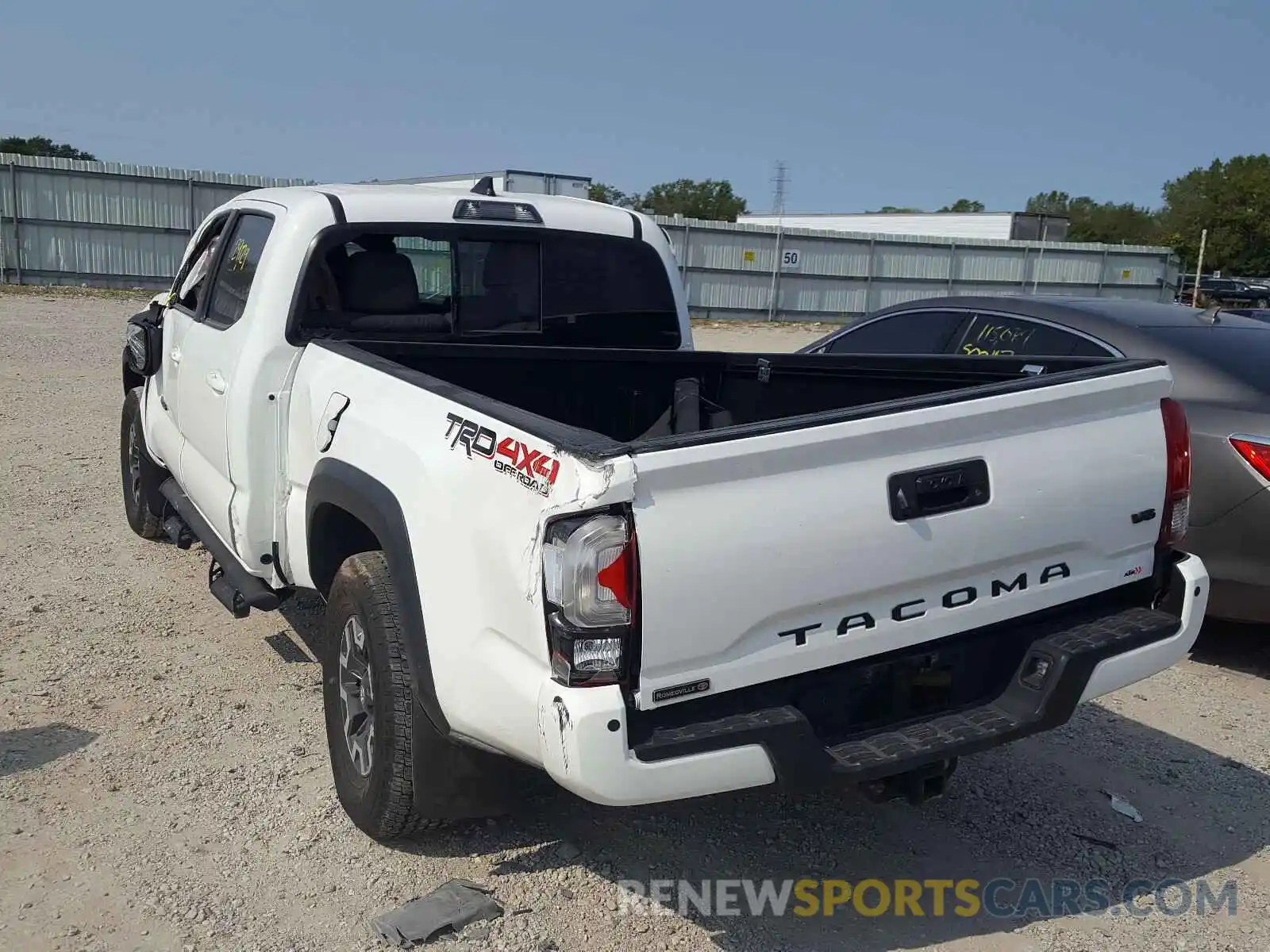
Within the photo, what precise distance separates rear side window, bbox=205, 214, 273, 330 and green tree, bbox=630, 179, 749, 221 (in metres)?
A: 81.5

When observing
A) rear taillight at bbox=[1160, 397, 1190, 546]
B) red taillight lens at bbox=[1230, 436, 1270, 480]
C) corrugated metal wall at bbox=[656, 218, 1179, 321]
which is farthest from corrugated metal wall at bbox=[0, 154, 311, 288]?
rear taillight at bbox=[1160, 397, 1190, 546]

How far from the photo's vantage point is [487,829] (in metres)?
3.62

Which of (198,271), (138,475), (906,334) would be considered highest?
(198,271)

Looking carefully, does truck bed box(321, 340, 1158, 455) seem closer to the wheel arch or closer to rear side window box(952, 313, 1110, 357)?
the wheel arch

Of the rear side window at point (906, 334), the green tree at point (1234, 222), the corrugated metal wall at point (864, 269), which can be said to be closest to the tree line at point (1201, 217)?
the green tree at point (1234, 222)

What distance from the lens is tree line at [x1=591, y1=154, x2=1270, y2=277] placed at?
2335 inches

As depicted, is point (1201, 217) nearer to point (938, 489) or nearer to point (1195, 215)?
point (1195, 215)

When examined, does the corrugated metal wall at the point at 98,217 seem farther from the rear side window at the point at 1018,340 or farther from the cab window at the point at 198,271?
the rear side window at the point at 1018,340

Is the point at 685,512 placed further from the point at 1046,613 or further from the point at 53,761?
the point at 53,761

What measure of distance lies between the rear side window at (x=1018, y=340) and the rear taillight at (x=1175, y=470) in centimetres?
250

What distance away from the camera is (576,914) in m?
3.20

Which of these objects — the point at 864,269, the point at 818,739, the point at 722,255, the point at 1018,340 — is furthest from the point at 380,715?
the point at 864,269

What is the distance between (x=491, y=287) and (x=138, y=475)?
286 cm

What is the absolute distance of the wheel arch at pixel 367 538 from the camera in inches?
119
